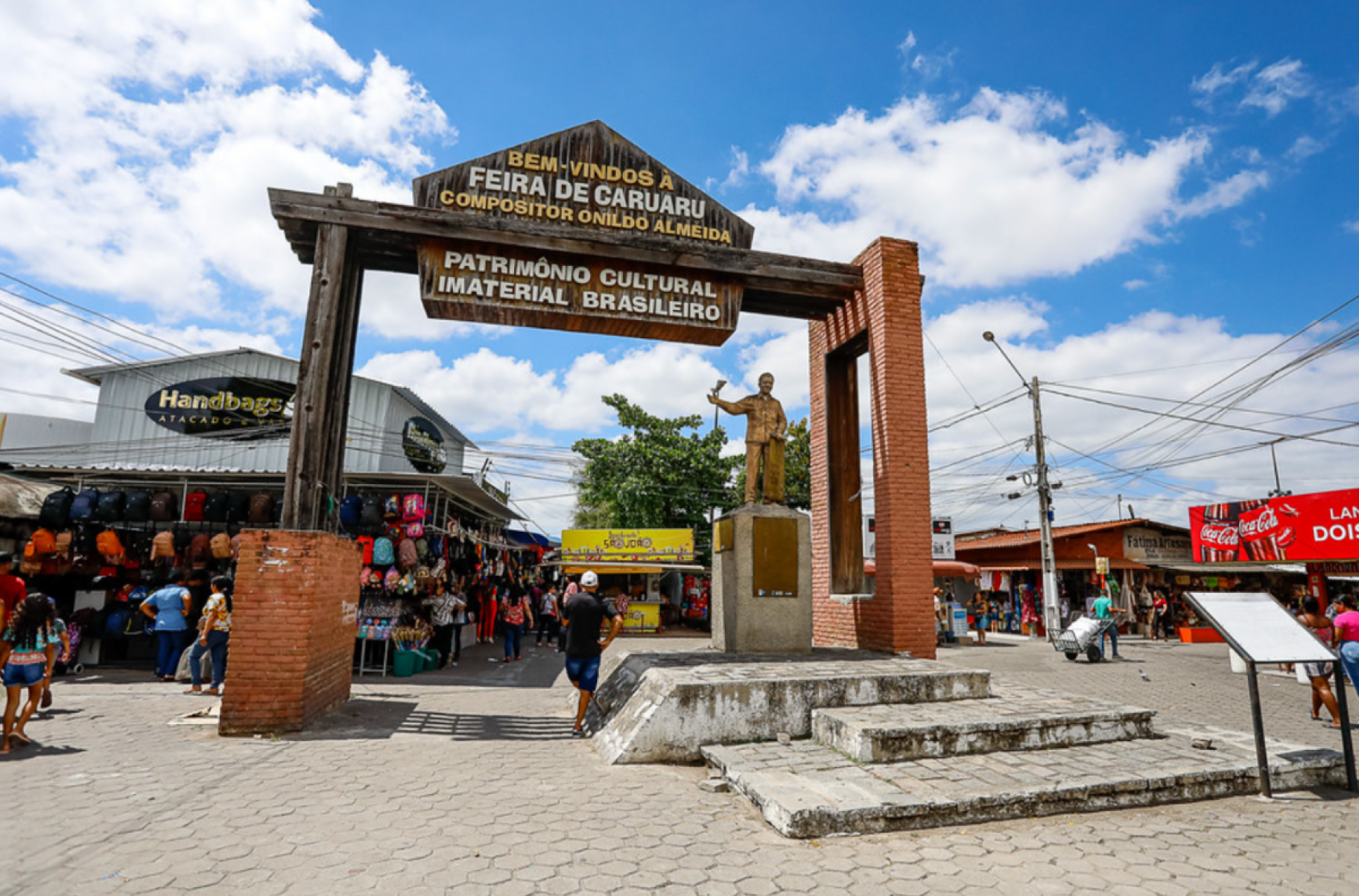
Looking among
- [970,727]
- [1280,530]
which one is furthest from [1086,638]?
[970,727]

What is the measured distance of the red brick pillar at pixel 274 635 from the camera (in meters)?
7.09

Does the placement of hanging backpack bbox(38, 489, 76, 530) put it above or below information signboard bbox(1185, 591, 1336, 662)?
above

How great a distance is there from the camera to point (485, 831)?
14.5 feet

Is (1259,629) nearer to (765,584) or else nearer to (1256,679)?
(1256,679)

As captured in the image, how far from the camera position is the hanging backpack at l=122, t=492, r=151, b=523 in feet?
40.9

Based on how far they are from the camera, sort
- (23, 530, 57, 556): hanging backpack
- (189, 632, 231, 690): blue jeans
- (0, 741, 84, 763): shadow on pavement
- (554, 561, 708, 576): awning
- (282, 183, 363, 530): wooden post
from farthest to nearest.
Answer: (554, 561, 708, 576): awning
(23, 530, 57, 556): hanging backpack
(189, 632, 231, 690): blue jeans
(282, 183, 363, 530): wooden post
(0, 741, 84, 763): shadow on pavement

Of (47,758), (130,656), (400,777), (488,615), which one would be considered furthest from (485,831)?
(488,615)

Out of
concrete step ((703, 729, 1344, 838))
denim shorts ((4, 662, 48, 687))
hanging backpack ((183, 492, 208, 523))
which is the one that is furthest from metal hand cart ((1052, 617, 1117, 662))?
hanging backpack ((183, 492, 208, 523))

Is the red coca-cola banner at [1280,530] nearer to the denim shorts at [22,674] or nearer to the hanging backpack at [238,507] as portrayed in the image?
the hanging backpack at [238,507]

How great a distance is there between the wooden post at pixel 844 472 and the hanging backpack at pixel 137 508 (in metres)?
11.9

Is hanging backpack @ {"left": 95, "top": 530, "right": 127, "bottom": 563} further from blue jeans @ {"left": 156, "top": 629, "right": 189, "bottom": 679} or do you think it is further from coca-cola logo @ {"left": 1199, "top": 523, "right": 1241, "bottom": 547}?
coca-cola logo @ {"left": 1199, "top": 523, "right": 1241, "bottom": 547}

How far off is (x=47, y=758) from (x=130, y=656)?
8.82 metres

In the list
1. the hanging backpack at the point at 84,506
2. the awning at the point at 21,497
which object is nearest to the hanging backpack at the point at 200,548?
the hanging backpack at the point at 84,506

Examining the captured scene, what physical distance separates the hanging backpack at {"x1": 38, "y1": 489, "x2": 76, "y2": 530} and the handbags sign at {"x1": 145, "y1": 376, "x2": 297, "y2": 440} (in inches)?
320
